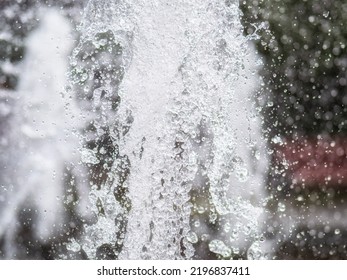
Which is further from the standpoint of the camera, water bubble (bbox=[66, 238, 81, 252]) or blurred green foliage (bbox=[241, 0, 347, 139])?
blurred green foliage (bbox=[241, 0, 347, 139])

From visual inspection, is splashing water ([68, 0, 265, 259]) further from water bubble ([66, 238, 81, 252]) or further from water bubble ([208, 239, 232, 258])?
water bubble ([208, 239, 232, 258])

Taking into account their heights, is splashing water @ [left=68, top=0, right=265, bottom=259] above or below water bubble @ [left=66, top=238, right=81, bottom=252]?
above

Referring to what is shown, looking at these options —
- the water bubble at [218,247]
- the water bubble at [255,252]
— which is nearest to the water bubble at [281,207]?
the water bubble at [255,252]

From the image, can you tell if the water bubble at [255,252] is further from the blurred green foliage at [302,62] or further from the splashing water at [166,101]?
the blurred green foliage at [302,62]

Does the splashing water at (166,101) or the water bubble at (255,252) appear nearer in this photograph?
Answer: the splashing water at (166,101)

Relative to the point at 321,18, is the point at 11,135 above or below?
below

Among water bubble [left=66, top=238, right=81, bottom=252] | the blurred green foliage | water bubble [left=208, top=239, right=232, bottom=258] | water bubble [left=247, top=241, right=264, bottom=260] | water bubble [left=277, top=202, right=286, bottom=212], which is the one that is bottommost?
water bubble [left=247, top=241, right=264, bottom=260]

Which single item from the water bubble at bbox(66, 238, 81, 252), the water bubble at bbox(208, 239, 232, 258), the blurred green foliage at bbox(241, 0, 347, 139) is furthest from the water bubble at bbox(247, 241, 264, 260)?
the water bubble at bbox(66, 238, 81, 252)

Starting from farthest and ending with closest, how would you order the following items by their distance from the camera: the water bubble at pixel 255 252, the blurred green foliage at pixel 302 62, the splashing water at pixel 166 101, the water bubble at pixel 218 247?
the blurred green foliage at pixel 302 62, the water bubble at pixel 218 247, the water bubble at pixel 255 252, the splashing water at pixel 166 101

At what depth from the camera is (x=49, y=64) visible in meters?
3.01

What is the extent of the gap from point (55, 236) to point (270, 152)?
3.56 ft
